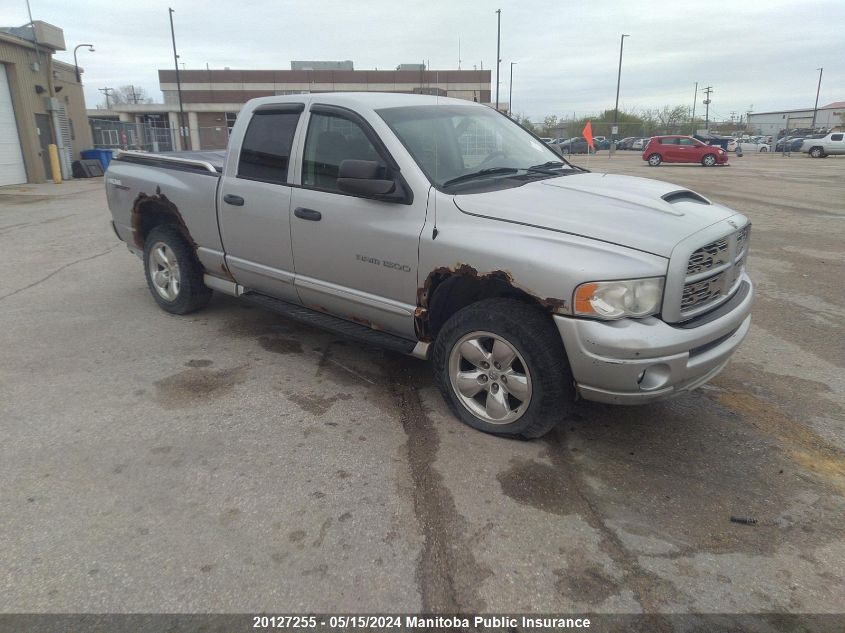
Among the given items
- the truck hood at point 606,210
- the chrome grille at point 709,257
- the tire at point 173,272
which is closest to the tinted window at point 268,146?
the tire at point 173,272

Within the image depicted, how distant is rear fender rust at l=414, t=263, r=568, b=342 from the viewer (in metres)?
3.11

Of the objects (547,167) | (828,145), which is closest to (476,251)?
(547,167)

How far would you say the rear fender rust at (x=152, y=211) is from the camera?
5.30 meters

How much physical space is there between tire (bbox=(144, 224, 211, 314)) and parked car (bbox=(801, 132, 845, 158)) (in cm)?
4335

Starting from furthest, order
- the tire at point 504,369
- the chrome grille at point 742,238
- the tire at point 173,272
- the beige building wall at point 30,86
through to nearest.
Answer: the beige building wall at point 30,86, the tire at point 173,272, the chrome grille at point 742,238, the tire at point 504,369

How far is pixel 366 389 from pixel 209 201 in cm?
208

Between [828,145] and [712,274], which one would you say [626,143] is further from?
[712,274]

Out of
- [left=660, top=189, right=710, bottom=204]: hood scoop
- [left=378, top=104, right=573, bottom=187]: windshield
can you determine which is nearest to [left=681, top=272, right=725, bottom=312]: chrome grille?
[left=660, top=189, right=710, bottom=204]: hood scoop

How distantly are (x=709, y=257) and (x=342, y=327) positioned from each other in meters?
2.35

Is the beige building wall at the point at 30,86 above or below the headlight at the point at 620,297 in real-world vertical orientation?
above

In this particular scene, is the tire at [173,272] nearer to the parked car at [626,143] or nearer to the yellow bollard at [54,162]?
the yellow bollard at [54,162]

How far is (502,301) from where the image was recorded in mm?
3361

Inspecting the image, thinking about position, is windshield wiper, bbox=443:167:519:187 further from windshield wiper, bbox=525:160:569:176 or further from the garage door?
the garage door

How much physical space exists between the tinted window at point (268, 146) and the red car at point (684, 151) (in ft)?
104
